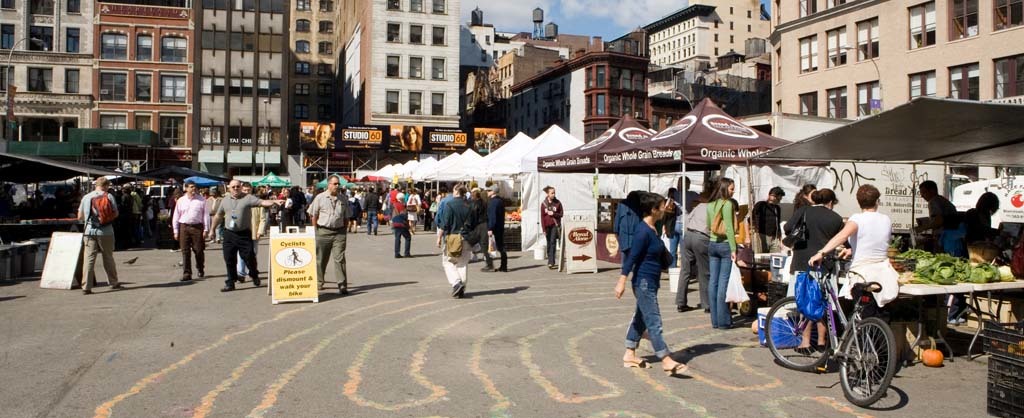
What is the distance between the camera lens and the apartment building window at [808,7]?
154 feet

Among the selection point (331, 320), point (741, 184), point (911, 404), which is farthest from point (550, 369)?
point (741, 184)

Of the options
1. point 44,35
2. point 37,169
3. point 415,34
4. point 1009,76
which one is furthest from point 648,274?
point 44,35

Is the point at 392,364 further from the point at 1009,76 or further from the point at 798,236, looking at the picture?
the point at 1009,76

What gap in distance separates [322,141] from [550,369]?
57.2m

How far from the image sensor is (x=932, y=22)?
39.4 metres

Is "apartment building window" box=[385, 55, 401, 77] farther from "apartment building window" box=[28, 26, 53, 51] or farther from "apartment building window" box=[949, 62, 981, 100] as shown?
"apartment building window" box=[949, 62, 981, 100]

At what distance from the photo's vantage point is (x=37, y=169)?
22.2 meters

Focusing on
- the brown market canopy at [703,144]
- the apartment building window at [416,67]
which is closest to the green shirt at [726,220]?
the brown market canopy at [703,144]

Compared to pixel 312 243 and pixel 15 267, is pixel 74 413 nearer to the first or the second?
pixel 312 243

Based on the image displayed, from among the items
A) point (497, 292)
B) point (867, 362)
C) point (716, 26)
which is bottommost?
point (497, 292)

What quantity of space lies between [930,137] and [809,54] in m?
42.0

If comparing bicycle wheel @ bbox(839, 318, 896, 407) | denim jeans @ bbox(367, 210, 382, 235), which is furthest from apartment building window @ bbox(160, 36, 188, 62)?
bicycle wheel @ bbox(839, 318, 896, 407)

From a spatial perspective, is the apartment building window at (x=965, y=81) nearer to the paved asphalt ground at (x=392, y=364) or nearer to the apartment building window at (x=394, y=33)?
the paved asphalt ground at (x=392, y=364)

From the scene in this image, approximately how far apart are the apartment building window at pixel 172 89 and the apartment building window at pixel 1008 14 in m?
54.9
